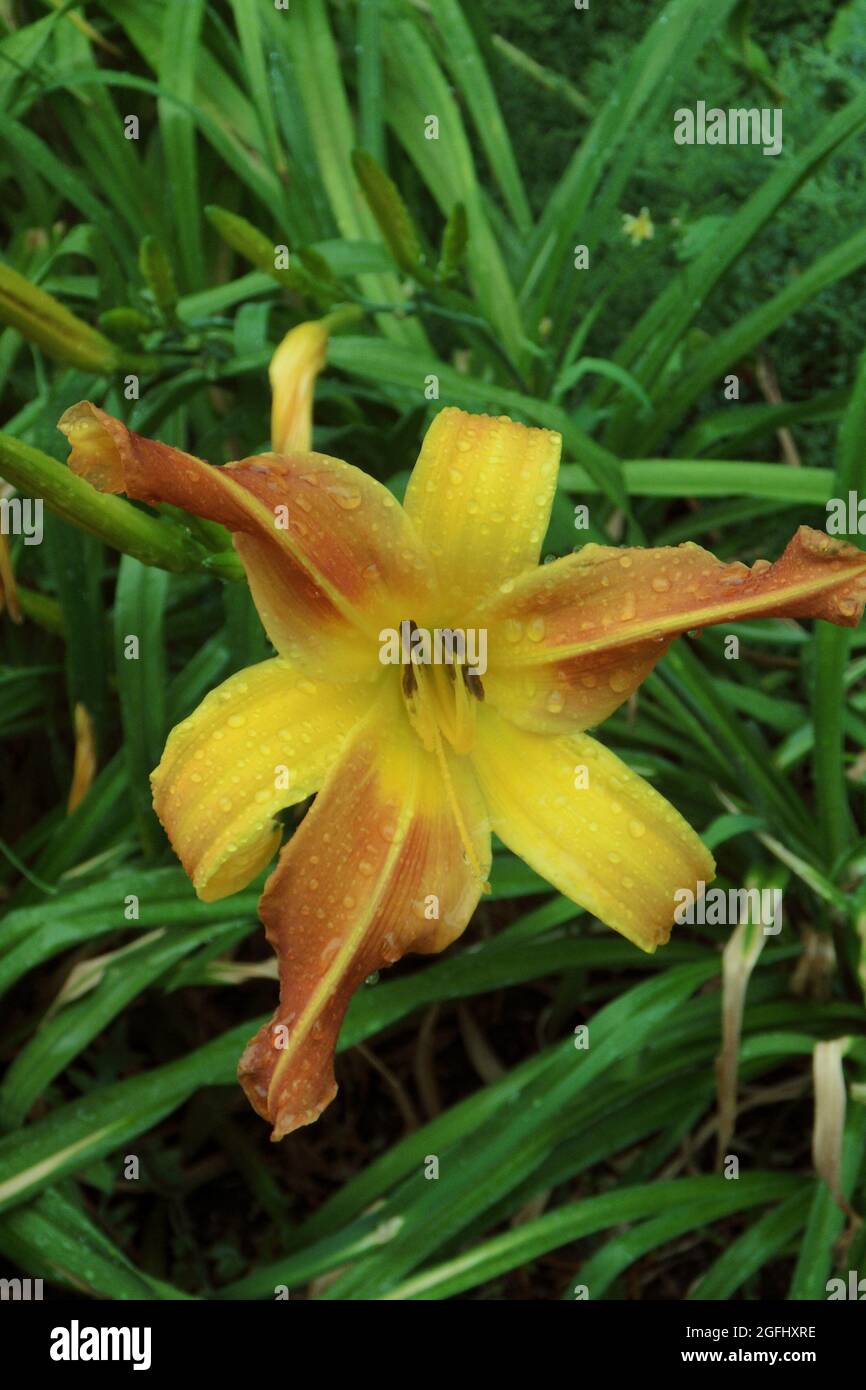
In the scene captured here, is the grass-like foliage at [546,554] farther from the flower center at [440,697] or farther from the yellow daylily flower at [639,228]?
the flower center at [440,697]

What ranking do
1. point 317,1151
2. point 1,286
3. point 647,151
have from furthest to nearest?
point 647,151
point 317,1151
point 1,286

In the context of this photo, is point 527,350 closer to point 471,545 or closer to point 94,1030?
point 471,545

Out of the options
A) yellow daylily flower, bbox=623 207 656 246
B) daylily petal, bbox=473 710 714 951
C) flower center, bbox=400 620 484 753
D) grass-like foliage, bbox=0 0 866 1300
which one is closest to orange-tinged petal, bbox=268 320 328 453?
grass-like foliage, bbox=0 0 866 1300

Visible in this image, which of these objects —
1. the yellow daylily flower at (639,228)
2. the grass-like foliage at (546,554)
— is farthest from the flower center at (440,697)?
the yellow daylily flower at (639,228)

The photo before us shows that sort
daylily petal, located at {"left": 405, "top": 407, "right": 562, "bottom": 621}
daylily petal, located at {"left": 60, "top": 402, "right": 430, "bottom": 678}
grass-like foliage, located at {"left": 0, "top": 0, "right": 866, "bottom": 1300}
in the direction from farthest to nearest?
grass-like foliage, located at {"left": 0, "top": 0, "right": 866, "bottom": 1300} < daylily petal, located at {"left": 405, "top": 407, "right": 562, "bottom": 621} < daylily petal, located at {"left": 60, "top": 402, "right": 430, "bottom": 678}

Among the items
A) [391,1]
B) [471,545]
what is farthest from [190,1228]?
[391,1]

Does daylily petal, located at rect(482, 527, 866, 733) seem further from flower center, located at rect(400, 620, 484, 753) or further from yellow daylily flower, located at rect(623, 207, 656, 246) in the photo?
yellow daylily flower, located at rect(623, 207, 656, 246)
